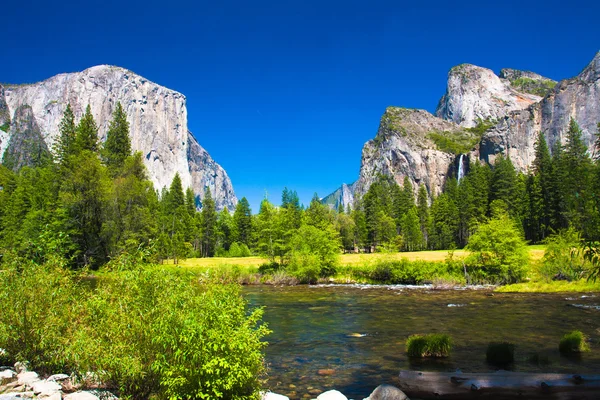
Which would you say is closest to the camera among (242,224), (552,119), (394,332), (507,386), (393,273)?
(507,386)

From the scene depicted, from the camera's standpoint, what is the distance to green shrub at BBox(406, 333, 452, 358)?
13.3m

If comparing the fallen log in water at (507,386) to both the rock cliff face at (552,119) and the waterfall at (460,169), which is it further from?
the waterfall at (460,169)

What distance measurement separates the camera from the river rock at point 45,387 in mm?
8102


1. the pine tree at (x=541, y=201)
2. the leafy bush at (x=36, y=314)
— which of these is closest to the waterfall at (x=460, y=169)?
the pine tree at (x=541, y=201)

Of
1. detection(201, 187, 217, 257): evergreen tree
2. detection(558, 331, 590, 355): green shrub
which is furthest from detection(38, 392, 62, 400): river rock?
detection(201, 187, 217, 257): evergreen tree

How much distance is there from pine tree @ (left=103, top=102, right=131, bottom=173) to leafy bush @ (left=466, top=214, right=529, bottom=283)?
51339 millimetres

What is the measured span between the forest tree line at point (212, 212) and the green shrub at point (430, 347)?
6154 millimetres

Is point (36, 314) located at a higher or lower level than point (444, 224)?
lower

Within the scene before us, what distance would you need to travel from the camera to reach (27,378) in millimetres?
8891

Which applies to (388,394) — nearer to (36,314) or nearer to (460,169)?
(36,314)

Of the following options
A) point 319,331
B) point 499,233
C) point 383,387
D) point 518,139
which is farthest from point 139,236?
point 518,139

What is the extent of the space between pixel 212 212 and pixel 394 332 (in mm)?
87488

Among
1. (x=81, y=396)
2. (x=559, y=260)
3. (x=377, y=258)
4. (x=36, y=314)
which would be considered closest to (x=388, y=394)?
(x=81, y=396)

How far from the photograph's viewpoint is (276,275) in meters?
45.0
